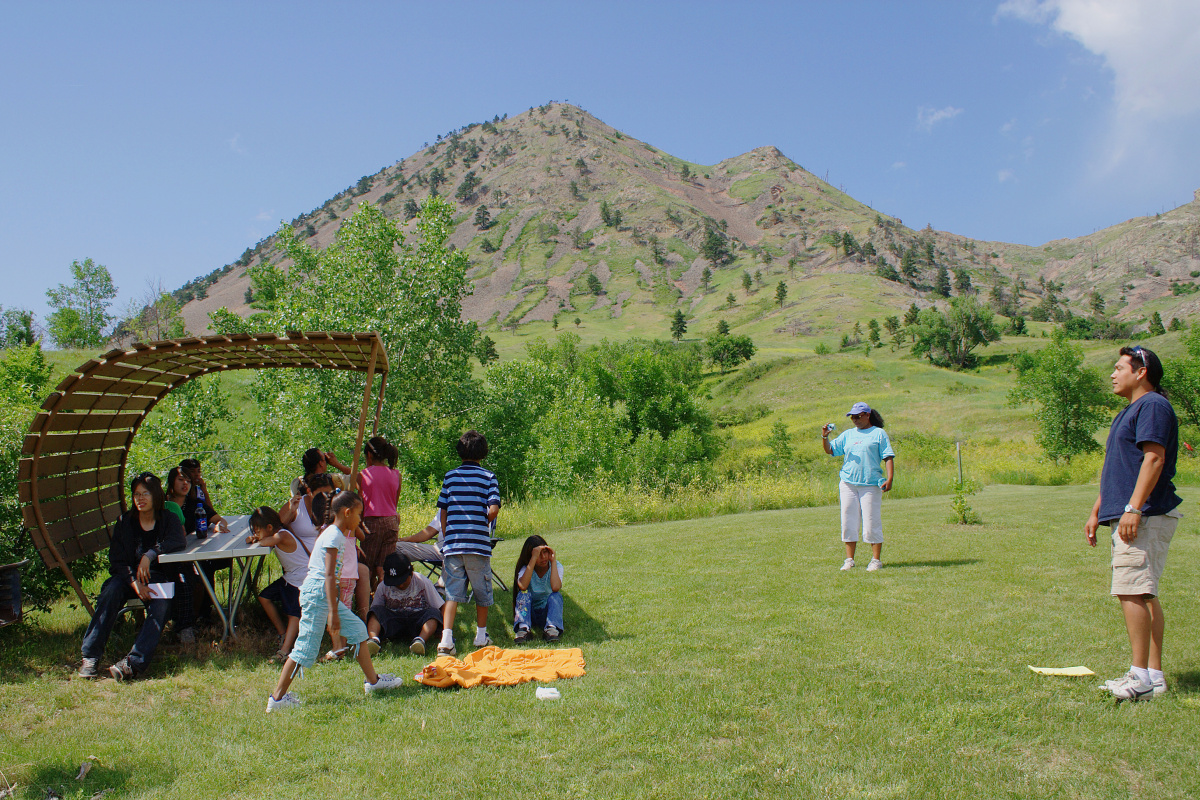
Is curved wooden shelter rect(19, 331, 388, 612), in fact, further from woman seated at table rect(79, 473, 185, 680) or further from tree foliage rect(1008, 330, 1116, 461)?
tree foliage rect(1008, 330, 1116, 461)

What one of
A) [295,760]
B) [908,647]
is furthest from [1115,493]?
[295,760]

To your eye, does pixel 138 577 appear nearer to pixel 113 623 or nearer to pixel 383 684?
pixel 113 623

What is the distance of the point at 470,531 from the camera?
20.1 ft

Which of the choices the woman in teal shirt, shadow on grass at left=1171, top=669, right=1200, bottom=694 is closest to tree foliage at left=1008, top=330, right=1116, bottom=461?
the woman in teal shirt

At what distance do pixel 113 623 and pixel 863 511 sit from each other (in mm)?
7466

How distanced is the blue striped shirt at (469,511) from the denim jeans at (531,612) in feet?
1.89

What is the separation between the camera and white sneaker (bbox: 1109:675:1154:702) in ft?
13.9

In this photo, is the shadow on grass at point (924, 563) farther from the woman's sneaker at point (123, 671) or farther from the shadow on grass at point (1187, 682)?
the woman's sneaker at point (123, 671)

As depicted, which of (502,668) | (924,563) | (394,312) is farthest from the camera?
(394,312)

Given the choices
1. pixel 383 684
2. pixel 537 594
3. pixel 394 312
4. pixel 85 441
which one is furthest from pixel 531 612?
pixel 394 312

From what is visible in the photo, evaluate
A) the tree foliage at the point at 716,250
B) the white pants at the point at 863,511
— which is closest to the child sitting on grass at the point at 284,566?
the white pants at the point at 863,511

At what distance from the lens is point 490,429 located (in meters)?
29.1

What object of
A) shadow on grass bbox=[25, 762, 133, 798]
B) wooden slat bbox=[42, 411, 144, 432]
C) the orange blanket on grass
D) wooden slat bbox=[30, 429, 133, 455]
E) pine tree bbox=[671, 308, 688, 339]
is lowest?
shadow on grass bbox=[25, 762, 133, 798]

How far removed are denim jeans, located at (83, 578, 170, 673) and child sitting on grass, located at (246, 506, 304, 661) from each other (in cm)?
78
